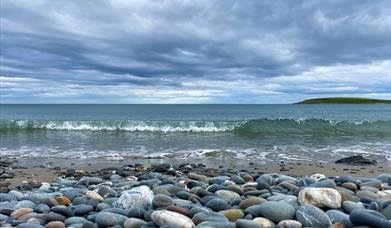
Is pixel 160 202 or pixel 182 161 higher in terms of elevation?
pixel 160 202

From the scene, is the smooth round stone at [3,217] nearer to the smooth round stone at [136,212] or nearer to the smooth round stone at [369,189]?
the smooth round stone at [136,212]

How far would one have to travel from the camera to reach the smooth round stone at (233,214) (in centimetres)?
382

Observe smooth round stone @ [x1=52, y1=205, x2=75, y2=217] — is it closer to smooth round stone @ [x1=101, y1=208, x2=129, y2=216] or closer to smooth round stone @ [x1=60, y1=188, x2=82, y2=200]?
smooth round stone @ [x1=101, y1=208, x2=129, y2=216]

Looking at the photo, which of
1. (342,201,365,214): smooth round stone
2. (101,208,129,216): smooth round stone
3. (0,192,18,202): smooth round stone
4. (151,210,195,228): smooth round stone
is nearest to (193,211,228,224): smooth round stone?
(151,210,195,228): smooth round stone

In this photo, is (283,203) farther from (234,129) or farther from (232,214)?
(234,129)

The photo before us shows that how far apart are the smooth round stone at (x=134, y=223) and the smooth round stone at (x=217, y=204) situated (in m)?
0.89

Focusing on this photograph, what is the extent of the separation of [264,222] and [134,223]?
138 centimetres

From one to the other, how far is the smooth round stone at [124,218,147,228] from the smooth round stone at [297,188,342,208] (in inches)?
73.9

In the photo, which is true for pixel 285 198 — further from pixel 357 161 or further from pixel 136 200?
pixel 357 161

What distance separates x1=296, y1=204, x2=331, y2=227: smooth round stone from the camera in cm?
349

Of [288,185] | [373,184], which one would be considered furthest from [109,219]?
[373,184]

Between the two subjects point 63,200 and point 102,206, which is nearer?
point 102,206

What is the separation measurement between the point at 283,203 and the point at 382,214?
1049mm

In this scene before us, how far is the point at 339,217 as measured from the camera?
3631 mm
